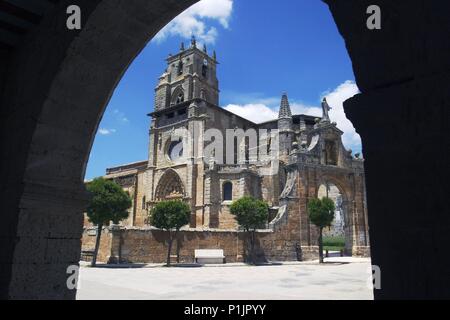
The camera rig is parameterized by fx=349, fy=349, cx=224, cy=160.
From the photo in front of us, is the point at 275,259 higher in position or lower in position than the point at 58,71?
lower

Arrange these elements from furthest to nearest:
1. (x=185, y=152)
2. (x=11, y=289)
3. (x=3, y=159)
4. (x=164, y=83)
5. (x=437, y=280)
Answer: (x=164, y=83)
(x=185, y=152)
(x=3, y=159)
(x=11, y=289)
(x=437, y=280)

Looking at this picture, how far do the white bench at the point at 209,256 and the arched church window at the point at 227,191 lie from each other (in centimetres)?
943

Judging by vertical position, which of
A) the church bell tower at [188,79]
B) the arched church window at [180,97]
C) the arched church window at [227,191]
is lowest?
the arched church window at [227,191]

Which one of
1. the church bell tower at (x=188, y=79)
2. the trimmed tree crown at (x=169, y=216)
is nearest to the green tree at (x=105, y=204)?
the trimmed tree crown at (x=169, y=216)

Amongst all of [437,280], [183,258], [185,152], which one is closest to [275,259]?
[183,258]

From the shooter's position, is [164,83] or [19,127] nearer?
[19,127]

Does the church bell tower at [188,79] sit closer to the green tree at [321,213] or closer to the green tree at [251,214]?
the green tree at [251,214]

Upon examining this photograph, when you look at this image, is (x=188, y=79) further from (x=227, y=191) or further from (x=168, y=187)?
(x=227, y=191)

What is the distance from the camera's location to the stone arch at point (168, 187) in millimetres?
34344

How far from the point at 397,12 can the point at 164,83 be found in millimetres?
43147

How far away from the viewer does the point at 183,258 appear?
21.9 metres

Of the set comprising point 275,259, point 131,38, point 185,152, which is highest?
point 185,152

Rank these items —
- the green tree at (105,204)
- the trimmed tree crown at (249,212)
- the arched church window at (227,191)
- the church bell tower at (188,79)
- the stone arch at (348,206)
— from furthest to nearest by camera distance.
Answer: the church bell tower at (188,79) < the arched church window at (227,191) < the stone arch at (348,206) < the trimmed tree crown at (249,212) < the green tree at (105,204)

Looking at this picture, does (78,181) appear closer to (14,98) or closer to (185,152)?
(14,98)
